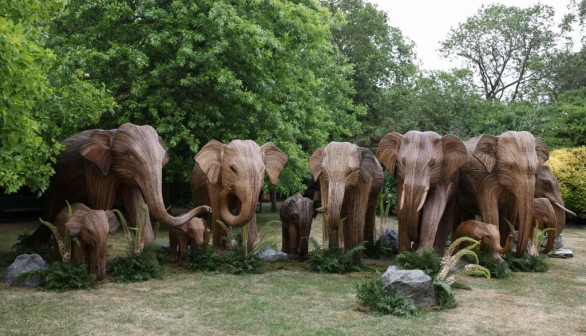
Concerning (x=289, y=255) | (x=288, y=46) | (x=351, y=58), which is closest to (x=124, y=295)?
(x=289, y=255)

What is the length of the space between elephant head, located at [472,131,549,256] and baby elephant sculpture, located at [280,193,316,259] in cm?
319

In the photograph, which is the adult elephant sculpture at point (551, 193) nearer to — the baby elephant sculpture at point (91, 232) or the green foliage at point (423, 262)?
the green foliage at point (423, 262)

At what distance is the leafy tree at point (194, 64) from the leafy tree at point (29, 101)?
9.31 ft

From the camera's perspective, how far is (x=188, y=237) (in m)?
10.5

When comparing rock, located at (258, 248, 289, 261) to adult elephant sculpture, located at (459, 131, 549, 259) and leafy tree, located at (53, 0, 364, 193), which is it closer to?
adult elephant sculpture, located at (459, 131, 549, 259)

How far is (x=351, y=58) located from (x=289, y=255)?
2048cm

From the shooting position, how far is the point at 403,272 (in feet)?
24.9

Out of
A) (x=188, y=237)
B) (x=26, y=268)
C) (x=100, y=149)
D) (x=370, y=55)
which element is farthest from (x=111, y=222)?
(x=370, y=55)

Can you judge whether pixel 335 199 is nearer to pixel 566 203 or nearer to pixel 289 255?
pixel 289 255

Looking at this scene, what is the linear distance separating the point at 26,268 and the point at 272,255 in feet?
14.1

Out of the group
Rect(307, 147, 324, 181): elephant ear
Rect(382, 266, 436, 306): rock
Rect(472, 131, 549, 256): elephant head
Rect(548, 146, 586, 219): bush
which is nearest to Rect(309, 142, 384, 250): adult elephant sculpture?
Rect(307, 147, 324, 181): elephant ear

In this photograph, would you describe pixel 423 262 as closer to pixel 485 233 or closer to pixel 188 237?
pixel 485 233

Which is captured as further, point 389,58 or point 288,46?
point 389,58

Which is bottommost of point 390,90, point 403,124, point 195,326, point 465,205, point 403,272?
point 195,326
